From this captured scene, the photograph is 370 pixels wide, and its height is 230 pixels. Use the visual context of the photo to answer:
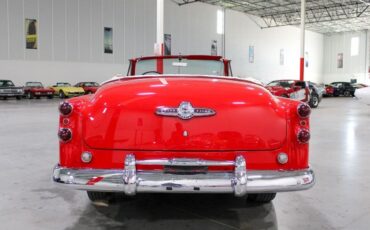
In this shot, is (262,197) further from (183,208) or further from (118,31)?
(118,31)

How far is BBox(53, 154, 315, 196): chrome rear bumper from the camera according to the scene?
8.28 feet

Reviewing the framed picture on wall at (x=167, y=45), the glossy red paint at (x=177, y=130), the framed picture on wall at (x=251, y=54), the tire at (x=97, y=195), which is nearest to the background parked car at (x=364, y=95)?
the glossy red paint at (x=177, y=130)

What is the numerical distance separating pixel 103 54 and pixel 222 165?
25.1m

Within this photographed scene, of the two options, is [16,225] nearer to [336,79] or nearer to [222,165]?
[222,165]

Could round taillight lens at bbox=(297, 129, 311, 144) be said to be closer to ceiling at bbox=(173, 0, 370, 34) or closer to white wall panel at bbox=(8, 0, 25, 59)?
white wall panel at bbox=(8, 0, 25, 59)

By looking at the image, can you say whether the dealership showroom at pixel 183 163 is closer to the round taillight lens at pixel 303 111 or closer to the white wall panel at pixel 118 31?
the round taillight lens at pixel 303 111

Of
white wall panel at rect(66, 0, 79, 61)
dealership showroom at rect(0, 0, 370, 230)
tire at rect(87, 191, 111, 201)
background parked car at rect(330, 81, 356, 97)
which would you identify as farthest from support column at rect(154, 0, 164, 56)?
background parked car at rect(330, 81, 356, 97)

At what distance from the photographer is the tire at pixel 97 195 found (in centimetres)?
339

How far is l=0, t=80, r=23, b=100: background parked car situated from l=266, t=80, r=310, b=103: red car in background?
560 inches

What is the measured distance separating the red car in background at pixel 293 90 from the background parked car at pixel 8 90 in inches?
560

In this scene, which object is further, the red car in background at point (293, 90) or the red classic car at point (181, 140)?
the red car in background at point (293, 90)

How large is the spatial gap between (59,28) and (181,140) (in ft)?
77.7

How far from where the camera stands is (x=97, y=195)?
3416mm

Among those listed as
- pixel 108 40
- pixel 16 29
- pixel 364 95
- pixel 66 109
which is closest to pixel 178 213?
pixel 66 109
